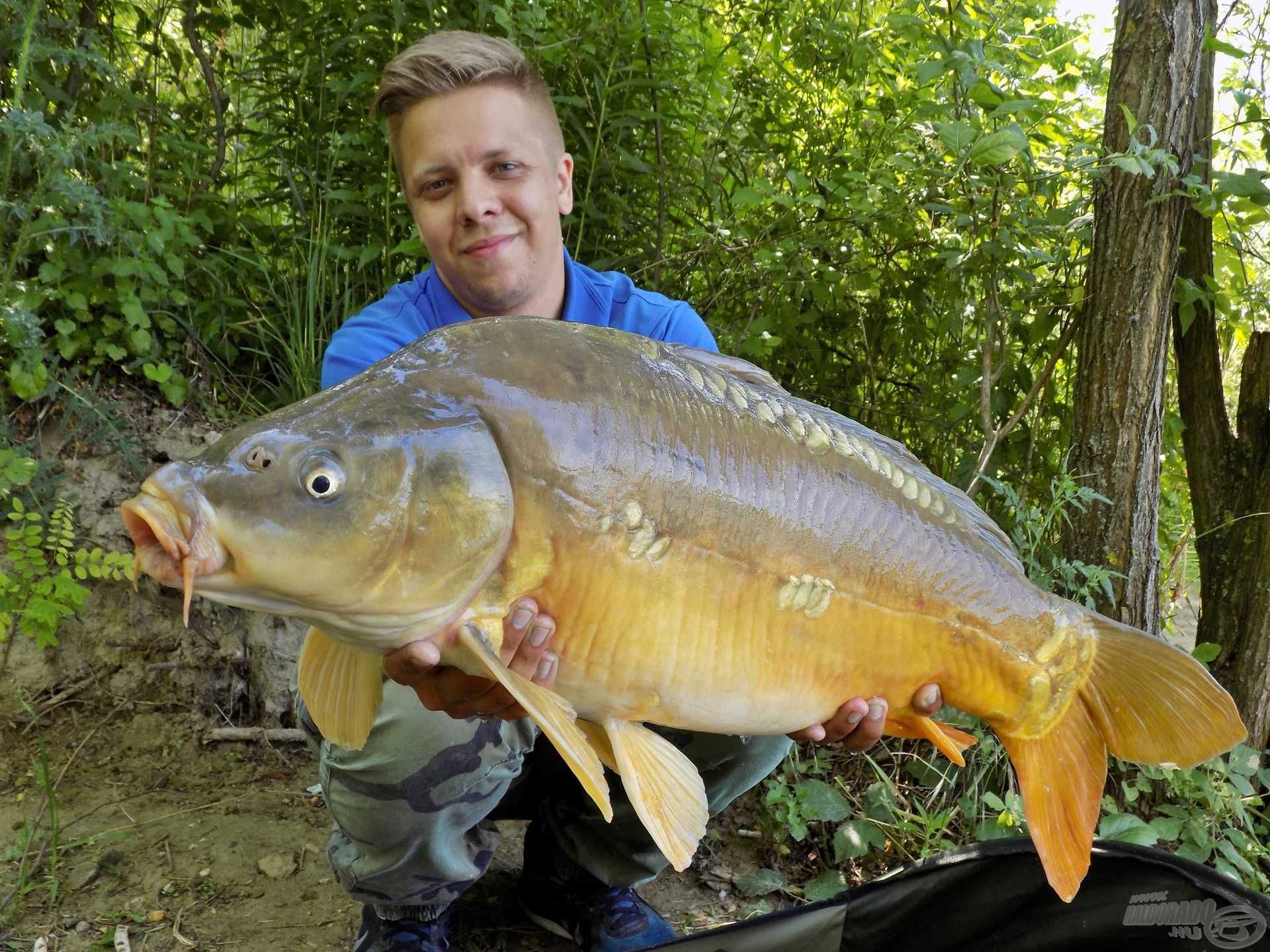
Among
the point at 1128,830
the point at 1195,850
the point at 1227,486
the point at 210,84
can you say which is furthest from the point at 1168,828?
the point at 210,84

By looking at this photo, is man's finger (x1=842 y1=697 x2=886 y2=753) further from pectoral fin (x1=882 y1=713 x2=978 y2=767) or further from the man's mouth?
the man's mouth

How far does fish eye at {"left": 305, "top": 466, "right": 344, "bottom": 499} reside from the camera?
3.23 feet

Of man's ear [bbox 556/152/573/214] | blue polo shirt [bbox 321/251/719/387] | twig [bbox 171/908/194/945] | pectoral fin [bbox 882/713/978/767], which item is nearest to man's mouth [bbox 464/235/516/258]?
blue polo shirt [bbox 321/251/719/387]

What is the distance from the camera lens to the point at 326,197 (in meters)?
2.81

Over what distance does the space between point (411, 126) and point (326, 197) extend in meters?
0.95

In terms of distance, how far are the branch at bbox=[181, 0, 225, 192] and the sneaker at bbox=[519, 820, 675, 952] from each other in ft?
7.17

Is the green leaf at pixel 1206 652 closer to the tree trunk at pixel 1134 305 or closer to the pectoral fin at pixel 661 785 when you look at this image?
the tree trunk at pixel 1134 305

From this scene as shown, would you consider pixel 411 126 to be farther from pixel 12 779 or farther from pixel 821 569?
pixel 12 779

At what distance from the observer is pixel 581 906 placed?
1.82m

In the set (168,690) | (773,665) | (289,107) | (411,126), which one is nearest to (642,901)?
(773,665)

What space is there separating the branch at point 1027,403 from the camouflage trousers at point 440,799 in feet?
2.94

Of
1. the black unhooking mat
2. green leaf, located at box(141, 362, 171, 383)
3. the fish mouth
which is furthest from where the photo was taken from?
green leaf, located at box(141, 362, 171, 383)

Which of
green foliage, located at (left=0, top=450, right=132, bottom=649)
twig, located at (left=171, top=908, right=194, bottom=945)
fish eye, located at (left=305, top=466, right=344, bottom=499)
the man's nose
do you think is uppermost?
the man's nose

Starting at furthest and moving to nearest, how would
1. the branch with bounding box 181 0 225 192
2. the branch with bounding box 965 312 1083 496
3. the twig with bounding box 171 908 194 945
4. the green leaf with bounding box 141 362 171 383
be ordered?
1. the branch with bounding box 181 0 225 192
2. the green leaf with bounding box 141 362 171 383
3. the branch with bounding box 965 312 1083 496
4. the twig with bounding box 171 908 194 945
